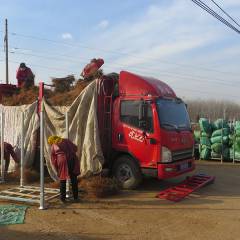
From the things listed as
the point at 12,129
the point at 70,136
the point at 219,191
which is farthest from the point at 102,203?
the point at 12,129

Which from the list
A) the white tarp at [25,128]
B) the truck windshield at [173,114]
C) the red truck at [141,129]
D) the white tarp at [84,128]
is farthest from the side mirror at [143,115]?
the white tarp at [25,128]

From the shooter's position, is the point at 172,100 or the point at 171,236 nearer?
the point at 171,236

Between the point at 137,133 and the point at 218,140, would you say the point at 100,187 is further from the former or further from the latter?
the point at 218,140

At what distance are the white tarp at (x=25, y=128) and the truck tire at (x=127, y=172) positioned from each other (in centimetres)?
303

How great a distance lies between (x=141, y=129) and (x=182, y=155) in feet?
4.69

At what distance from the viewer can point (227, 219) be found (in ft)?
28.6

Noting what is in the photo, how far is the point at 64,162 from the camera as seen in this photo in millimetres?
9773

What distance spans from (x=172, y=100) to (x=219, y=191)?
2763 mm

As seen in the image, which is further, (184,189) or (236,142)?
(236,142)

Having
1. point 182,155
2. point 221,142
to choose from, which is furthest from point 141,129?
point 221,142

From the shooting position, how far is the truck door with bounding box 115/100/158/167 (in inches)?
440

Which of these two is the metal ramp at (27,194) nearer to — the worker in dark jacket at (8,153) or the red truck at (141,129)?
the red truck at (141,129)

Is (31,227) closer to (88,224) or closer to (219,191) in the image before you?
(88,224)

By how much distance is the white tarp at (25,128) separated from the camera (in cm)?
1344
